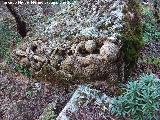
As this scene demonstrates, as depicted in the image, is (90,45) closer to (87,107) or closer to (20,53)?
(87,107)

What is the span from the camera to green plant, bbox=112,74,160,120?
255 inches

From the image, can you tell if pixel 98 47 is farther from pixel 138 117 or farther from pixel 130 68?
pixel 138 117

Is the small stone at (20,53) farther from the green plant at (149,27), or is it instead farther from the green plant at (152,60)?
the green plant at (149,27)

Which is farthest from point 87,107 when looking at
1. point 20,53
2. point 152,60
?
point 152,60

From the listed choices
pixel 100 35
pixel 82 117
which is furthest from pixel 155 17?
pixel 82 117

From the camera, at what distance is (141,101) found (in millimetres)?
6527

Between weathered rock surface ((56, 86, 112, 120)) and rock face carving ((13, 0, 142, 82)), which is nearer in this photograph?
weathered rock surface ((56, 86, 112, 120))

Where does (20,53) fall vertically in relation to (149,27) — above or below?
above

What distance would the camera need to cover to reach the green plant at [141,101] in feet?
21.2

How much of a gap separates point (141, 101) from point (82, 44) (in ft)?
7.53

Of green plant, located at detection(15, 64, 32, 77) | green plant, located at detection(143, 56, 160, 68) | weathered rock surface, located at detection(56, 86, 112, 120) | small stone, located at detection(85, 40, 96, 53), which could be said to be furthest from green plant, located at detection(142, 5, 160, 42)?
weathered rock surface, located at detection(56, 86, 112, 120)

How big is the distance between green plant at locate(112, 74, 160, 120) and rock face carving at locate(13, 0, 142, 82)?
1057mm

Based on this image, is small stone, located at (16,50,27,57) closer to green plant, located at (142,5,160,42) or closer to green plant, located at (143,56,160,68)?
green plant, located at (143,56,160,68)

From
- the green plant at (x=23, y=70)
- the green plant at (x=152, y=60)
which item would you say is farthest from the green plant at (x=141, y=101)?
the green plant at (x=23, y=70)
